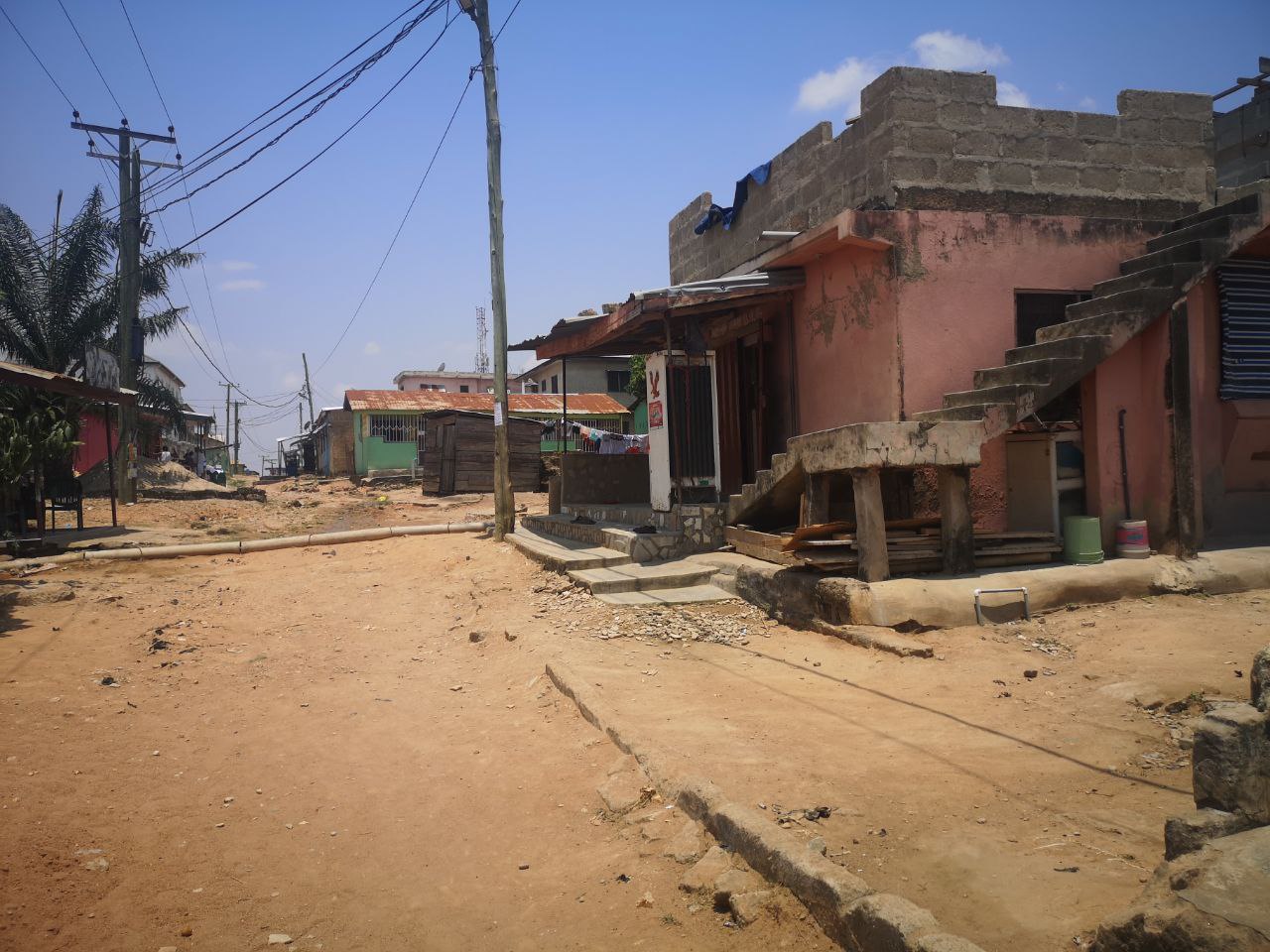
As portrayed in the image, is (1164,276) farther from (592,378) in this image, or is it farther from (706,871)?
(592,378)

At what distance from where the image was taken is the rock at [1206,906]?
1.70 meters

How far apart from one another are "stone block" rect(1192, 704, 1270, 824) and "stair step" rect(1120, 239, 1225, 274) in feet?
22.0

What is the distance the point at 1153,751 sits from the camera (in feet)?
12.5

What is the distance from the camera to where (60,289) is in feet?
67.7

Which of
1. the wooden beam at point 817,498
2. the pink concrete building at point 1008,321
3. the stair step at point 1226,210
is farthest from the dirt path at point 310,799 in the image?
the stair step at point 1226,210

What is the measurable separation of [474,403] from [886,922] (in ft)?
105

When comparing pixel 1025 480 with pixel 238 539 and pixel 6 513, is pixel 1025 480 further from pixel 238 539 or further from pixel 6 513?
pixel 6 513

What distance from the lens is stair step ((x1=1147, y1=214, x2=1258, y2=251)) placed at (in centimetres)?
737

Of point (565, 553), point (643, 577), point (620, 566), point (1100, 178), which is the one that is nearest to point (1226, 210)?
point (1100, 178)

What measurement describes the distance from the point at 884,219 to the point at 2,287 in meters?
22.2

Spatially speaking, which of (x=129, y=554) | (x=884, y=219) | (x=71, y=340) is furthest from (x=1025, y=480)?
(x=71, y=340)

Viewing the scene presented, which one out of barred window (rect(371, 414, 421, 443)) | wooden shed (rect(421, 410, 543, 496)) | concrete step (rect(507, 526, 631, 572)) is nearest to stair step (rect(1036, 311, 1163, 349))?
concrete step (rect(507, 526, 631, 572))

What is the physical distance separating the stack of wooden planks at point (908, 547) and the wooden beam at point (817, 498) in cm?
24

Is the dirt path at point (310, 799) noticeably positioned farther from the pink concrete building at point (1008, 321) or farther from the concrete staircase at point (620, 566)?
the pink concrete building at point (1008, 321)
